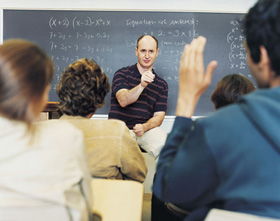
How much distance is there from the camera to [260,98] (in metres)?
0.73

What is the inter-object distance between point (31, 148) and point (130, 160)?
747mm

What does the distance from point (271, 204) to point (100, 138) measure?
880 millimetres

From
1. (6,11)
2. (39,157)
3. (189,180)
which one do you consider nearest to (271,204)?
(189,180)

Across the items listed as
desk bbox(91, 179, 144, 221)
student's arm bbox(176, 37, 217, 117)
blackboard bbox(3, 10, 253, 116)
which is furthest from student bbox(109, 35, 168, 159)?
student's arm bbox(176, 37, 217, 117)

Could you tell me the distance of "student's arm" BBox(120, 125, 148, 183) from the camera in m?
1.48

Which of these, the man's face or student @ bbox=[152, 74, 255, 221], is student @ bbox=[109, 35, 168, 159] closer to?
the man's face

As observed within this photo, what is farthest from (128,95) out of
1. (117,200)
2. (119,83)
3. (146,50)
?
(117,200)

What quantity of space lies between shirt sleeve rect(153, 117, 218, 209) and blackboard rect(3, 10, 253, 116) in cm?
270

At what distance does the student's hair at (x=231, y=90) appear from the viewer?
58.6 inches

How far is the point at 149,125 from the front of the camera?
110 inches

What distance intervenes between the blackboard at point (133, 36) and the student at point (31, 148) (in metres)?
2.68

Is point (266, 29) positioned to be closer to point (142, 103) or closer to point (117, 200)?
point (117, 200)

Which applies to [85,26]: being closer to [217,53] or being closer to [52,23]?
[52,23]

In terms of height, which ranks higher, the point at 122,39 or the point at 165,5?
the point at 165,5
